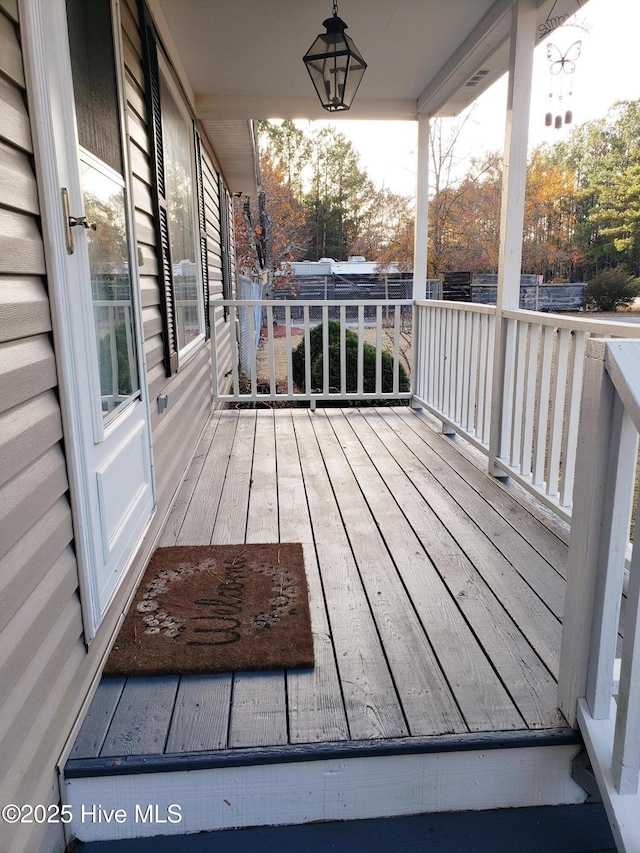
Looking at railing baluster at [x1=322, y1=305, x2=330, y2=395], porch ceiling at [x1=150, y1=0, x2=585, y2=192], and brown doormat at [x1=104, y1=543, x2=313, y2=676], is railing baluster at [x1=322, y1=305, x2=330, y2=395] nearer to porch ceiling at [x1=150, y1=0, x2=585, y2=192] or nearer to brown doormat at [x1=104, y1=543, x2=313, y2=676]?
porch ceiling at [x1=150, y1=0, x2=585, y2=192]

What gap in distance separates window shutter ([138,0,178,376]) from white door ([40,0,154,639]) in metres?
0.64

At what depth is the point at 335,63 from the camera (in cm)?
308

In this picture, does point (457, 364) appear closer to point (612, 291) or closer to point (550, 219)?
point (612, 291)

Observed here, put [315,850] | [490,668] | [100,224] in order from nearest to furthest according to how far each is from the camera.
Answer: [315,850]
[490,668]
[100,224]

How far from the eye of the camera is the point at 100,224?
1.83 meters

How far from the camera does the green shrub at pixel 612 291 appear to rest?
3.71 m

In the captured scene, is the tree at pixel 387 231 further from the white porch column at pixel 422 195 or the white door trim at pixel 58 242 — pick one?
the white door trim at pixel 58 242

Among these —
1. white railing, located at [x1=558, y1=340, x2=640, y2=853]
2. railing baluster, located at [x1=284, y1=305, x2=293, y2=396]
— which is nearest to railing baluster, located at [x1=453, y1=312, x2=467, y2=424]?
railing baluster, located at [x1=284, y1=305, x2=293, y2=396]

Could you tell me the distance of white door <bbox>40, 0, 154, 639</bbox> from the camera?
1463 millimetres

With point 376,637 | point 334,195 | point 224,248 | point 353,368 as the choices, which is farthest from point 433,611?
point 334,195

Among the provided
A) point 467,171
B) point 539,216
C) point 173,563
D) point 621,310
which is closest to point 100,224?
point 173,563

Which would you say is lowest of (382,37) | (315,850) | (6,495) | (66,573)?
(315,850)

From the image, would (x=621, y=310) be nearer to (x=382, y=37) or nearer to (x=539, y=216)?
(x=382, y=37)

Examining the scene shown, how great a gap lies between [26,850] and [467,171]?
13.0 m
